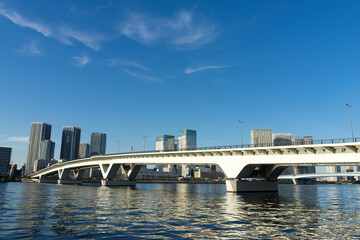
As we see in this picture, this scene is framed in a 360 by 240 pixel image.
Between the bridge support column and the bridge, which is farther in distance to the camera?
the bridge support column

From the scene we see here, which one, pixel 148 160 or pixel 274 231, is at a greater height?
pixel 148 160

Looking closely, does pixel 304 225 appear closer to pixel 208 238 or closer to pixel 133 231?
pixel 208 238

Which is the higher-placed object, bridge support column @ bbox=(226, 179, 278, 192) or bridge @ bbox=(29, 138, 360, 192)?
bridge @ bbox=(29, 138, 360, 192)

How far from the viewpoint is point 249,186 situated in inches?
2464

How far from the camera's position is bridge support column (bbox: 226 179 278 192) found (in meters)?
60.9

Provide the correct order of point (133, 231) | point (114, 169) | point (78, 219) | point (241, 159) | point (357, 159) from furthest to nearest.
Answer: point (114, 169) → point (241, 159) → point (357, 159) → point (78, 219) → point (133, 231)

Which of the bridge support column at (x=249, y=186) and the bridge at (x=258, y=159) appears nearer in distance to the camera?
the bridge at (x=258, y=159)

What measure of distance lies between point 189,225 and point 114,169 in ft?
325

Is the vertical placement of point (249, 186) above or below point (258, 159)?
below

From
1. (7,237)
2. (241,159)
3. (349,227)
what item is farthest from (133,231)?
(241,159)

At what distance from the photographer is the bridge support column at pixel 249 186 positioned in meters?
60.9

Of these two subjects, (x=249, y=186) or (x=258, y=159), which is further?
(x=249, y=186)

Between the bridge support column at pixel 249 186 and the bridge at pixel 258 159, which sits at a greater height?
the bridge at pixel 258 159

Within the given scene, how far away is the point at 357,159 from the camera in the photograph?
43.0 meters
